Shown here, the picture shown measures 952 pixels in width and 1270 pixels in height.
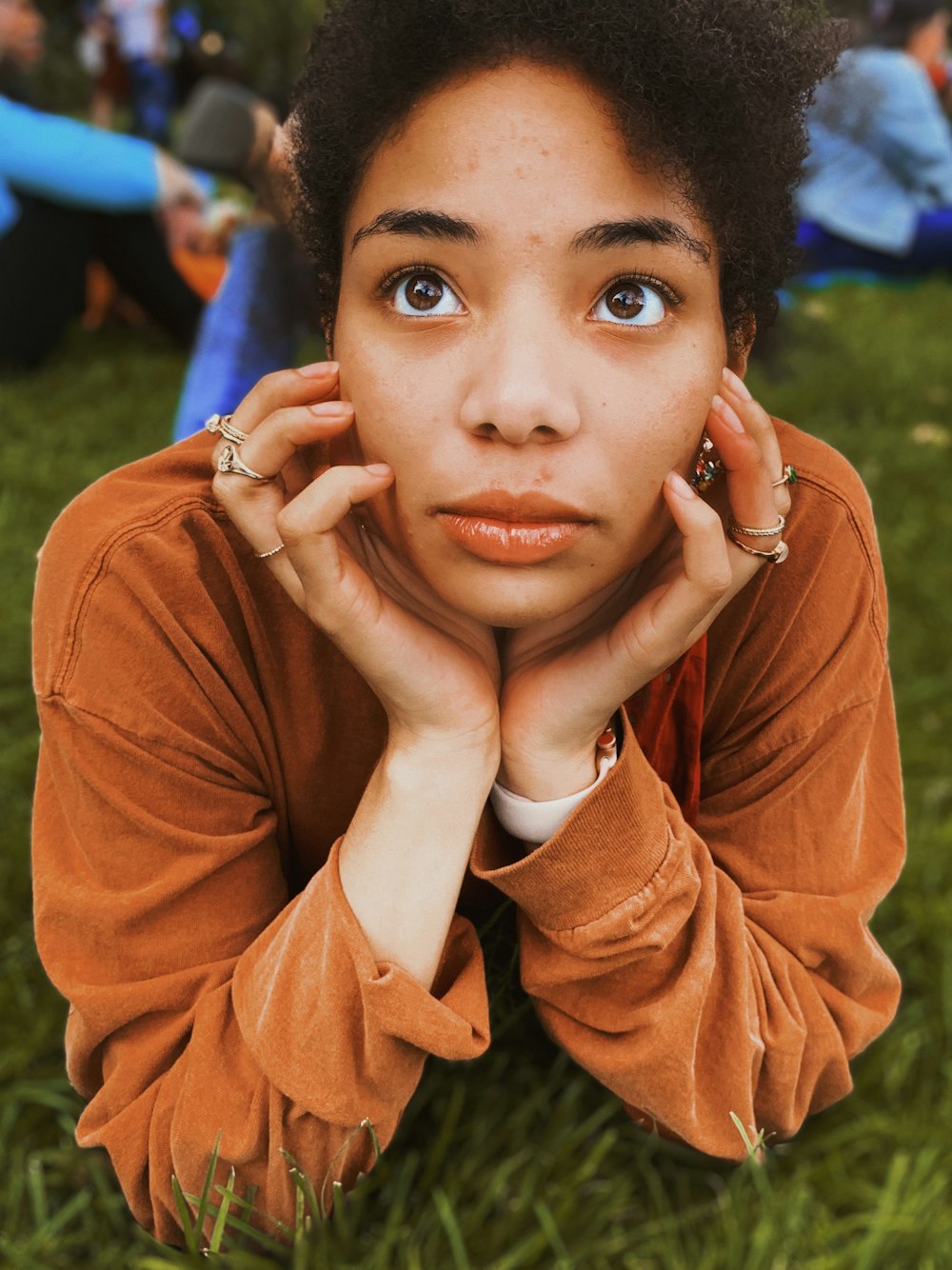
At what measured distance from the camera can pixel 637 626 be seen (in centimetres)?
151

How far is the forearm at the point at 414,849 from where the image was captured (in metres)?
1.52

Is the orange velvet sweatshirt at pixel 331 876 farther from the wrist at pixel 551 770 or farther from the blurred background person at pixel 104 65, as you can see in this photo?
the blurred background person at pixel 104 65

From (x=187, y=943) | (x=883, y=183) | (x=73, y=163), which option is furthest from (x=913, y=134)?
(x=187, y=943)

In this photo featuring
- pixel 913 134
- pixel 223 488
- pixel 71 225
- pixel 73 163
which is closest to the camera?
pixel 223 488

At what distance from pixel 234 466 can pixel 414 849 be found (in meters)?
0.52

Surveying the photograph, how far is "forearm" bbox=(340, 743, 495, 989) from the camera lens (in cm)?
152

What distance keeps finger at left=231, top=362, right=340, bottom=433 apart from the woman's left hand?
16.6 inches

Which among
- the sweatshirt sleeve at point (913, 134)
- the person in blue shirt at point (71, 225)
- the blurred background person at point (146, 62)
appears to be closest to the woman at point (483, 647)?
the person in blue shirt at point (71, 225)

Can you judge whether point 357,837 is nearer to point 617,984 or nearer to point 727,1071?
point 617,984

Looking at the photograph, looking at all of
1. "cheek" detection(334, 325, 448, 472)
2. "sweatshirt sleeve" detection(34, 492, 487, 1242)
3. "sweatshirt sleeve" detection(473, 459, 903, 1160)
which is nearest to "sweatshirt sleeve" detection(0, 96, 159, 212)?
"sweatshirt sleeve" detection(34, 492, 487, 1242)

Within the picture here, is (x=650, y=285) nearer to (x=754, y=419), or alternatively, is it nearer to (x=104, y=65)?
(x=754, y=419)

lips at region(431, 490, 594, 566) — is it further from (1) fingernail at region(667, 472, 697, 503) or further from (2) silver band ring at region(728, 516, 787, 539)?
(2) silver band ring at region(728, 516, 787, 539)

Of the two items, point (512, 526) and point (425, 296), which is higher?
point (425, 296)

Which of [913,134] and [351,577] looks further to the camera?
[913,134]
